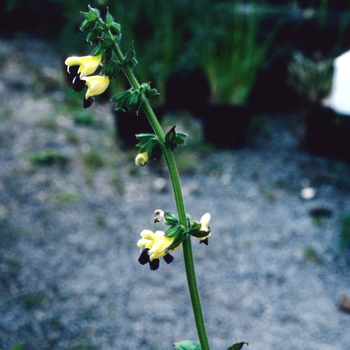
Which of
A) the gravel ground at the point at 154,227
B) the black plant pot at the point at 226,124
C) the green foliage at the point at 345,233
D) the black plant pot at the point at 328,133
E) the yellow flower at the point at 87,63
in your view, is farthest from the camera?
the black plant pot at the point at 226,124

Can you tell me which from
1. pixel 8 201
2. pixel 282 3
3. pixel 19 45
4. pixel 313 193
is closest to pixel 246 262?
pixel 313 193

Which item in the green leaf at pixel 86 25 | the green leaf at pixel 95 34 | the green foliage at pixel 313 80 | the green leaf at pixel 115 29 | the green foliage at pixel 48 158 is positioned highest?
the green foliage at pixel 313 80

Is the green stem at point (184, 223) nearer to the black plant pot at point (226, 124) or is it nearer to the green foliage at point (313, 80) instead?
the black plant pot at point (226, 124)

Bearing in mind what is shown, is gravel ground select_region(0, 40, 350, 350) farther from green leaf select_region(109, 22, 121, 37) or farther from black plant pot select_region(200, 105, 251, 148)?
green leaf select_region(109, 22, 121, 37)

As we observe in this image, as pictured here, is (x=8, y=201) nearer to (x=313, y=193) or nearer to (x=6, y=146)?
(x=6, y=146)

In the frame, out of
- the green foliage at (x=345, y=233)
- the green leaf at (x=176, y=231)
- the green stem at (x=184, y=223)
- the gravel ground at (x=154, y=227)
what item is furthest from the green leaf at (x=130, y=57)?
the green foliage at (x=345, y=233)

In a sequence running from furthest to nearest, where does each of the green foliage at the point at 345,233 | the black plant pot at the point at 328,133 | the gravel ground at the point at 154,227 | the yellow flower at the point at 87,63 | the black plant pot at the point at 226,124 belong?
the black plant pot at the point at 226,124, the black plant pot at the point at 328,133, the green foliage at the point at 345,233, the gravel ground at the point at 154,227, the yellow flower at the point at 87,63
